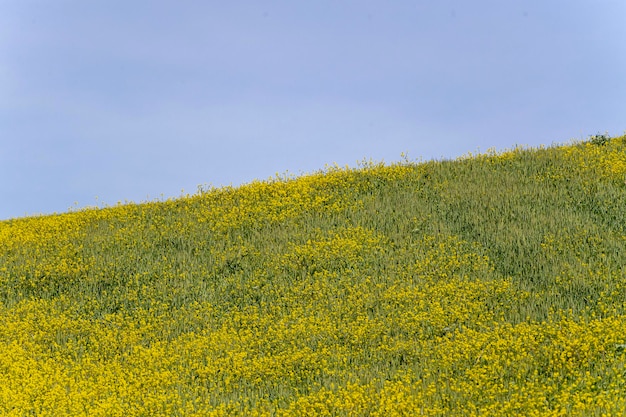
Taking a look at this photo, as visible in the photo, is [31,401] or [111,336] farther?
[111,336]

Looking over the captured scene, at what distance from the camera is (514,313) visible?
13211 mm

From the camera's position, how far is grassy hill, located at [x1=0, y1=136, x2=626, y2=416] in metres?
10.7

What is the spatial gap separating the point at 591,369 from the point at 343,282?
654 cm

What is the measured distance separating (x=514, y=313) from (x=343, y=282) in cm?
402

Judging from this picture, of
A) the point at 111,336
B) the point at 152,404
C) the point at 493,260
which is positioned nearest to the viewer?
the point at 152,404

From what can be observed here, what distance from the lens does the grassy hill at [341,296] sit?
1073 centimetres

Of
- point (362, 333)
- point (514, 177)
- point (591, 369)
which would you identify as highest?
point (514, 177)

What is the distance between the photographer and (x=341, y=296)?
49.7 feet

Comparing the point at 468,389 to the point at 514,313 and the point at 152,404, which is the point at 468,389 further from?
the point at 152,404

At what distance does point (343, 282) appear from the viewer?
15781mm

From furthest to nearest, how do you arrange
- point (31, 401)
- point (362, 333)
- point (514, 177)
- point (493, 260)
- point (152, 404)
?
1. point (514, 177)
2. point (493, 260)
3. point (362, 333)
4. point (31, 401)
5. point (152, 404)

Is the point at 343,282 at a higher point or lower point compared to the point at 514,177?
lower

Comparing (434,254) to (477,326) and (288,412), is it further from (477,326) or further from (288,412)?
(288,412)

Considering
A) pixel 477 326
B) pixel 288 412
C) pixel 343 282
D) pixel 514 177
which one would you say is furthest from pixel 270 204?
pixel 288 412
